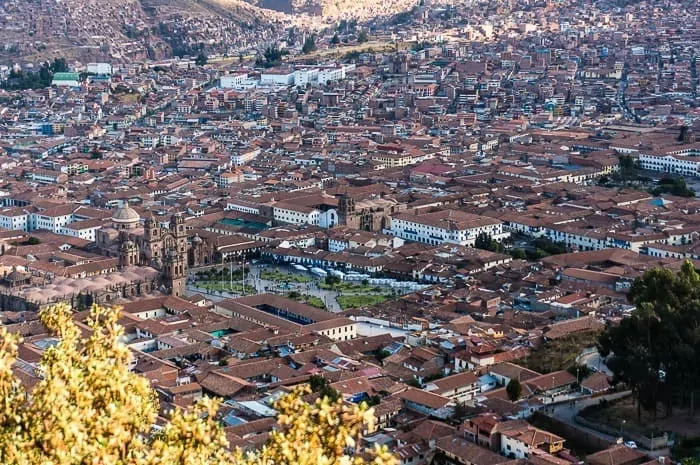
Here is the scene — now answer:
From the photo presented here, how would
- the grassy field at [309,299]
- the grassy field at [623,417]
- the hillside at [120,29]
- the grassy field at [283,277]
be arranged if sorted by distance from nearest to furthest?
the grassy field at [623,417]
the grassy field at [309,299]
the grassy field at [283,277]
the hillside at [120,29]

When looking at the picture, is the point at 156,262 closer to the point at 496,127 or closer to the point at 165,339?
the point at 165,339

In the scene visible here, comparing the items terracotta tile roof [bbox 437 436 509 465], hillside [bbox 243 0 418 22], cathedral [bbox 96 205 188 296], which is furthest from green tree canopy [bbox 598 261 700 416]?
hillside [bbox 243 0 418 22]

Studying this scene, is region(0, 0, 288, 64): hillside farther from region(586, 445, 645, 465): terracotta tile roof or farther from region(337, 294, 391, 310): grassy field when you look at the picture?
region(586, 445, 645, 465): terracotta tile roof

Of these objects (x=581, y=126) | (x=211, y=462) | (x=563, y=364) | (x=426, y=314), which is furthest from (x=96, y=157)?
(x=211, y=462)

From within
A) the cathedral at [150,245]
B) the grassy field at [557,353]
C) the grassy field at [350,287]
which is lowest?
the grassy field at [350,287]

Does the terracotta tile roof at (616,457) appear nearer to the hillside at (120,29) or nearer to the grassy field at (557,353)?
the grassy field at (557,353)

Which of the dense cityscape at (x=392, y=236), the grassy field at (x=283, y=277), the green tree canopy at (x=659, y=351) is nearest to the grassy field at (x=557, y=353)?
the dense cityscape at (x=392, y=236)

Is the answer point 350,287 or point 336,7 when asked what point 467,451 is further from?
point 336,7
